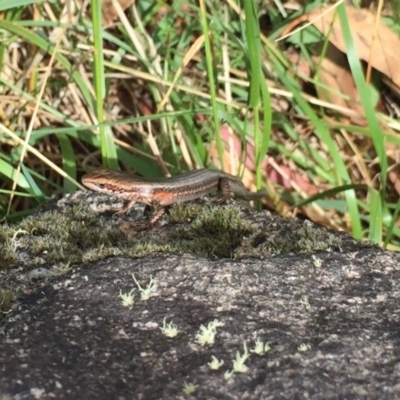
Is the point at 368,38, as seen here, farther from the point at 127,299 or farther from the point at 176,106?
the point at 127,299

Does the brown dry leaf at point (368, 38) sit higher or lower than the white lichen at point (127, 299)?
higher

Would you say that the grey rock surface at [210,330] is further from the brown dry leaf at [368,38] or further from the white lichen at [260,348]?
the brown dry leaf at [368,38]

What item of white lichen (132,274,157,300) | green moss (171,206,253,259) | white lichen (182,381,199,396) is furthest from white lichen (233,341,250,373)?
green moss (171,206,253,259)

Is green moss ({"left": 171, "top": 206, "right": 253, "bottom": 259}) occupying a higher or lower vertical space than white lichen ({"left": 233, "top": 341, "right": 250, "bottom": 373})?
higher

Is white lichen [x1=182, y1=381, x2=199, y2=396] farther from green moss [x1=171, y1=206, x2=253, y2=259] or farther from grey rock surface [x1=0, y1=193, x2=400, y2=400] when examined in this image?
green moss [x1=171, y1=206, x2=253, y2=259]

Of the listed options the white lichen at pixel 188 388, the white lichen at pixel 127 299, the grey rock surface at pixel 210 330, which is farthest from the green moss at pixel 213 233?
the white lichen at pixel 188 388

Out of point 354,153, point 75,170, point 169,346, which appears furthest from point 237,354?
point 354,153
